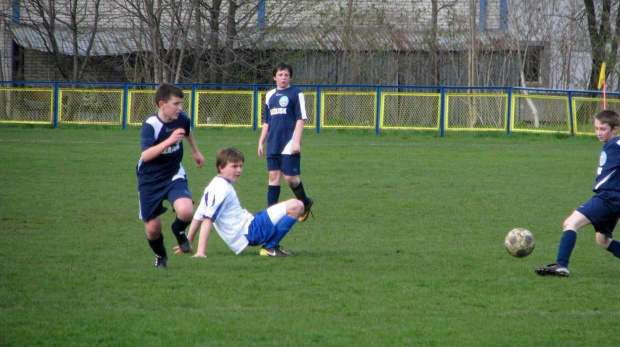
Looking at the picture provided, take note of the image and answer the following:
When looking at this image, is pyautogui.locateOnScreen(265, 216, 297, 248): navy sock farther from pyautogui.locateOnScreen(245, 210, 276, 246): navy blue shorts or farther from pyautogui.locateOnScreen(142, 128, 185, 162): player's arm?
pyautogui.locateOnScreen(142, 128, 185, 162): player's arm

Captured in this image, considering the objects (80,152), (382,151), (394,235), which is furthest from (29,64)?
(394,235)

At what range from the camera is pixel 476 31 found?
29.0 meters

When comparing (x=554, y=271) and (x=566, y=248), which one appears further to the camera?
(x=566, y=248)

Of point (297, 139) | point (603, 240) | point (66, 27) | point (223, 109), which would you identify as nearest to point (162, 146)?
point (297, 139)

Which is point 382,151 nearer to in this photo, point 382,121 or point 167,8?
point 382,121

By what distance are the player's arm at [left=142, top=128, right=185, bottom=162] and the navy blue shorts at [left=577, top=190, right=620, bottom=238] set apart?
3108mm

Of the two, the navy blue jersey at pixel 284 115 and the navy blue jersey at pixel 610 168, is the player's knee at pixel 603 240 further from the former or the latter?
the navy blue jersey at pixel 284 115

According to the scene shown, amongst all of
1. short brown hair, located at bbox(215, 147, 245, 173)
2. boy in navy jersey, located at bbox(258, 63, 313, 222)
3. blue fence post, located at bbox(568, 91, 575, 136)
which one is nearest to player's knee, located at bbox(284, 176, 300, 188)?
boy in navy jersey, located at bbox(258, 63, 313, 222)

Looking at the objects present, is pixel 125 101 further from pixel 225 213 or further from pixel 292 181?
pixel 225 213

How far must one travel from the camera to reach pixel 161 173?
6.05 metres

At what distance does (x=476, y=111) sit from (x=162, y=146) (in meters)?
18.3

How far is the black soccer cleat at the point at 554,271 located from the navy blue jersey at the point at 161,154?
2.97m

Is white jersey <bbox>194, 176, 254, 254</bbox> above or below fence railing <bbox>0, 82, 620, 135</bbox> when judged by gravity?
below

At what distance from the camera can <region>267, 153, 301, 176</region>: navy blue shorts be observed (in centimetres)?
852
